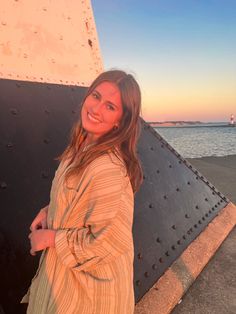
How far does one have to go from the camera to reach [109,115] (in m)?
1.28

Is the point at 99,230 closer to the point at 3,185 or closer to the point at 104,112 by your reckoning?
the point at 104,112

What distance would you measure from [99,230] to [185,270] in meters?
1.70

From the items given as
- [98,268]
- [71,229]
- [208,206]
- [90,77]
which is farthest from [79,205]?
[208,206]

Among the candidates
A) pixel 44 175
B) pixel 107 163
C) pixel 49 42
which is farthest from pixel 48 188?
pixel 49 42

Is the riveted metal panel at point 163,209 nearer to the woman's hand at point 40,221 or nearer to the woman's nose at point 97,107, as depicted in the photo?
the woman's hand at point 40,221

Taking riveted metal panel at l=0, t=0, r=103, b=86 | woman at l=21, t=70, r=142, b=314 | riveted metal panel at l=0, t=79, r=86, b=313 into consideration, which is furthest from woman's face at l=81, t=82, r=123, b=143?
riveted metal panel at l=0, t=0, r=103, b=86

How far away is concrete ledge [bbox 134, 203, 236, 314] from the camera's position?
2.15 meters

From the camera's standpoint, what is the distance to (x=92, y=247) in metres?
1.07

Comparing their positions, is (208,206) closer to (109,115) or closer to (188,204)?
(188,204)

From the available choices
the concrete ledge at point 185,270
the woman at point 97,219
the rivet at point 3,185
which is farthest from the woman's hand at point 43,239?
the concrete ledge at point 185,270

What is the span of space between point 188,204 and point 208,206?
51 centimetres

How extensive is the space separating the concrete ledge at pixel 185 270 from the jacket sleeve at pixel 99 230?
112 cm

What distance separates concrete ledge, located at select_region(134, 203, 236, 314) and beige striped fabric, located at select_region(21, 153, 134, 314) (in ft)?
→ 3.26

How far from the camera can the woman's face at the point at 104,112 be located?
128 centimetres
